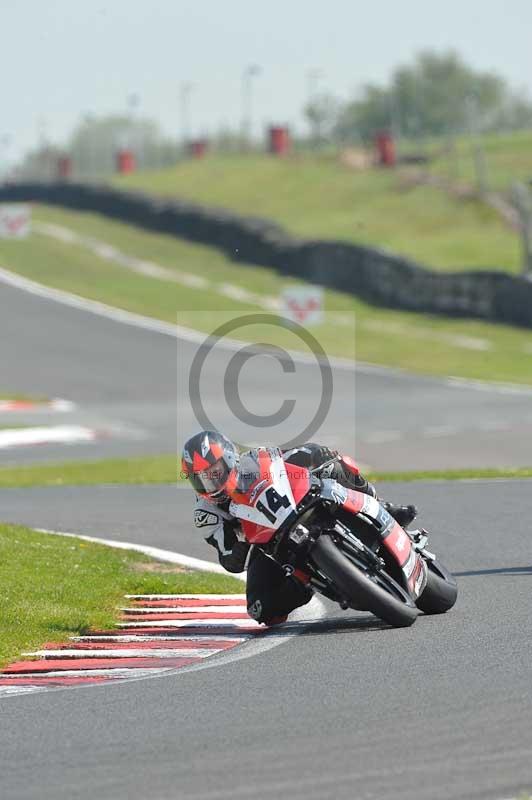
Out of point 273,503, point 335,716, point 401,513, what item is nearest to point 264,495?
point 273,503

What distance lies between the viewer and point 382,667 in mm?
7750

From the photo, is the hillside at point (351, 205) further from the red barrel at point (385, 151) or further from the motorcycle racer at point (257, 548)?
the motorcycle racer at point (257, 548)

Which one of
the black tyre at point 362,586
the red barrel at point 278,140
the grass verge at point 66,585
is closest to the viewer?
the black tyre at point 362,586

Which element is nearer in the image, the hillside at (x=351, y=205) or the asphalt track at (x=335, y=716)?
the asphalt track at (x=335, y=716)

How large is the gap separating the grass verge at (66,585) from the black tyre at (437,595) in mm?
2030

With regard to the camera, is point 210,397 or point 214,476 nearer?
point 214,476

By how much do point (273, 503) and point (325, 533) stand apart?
35 cm

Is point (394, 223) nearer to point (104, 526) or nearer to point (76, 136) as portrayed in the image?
point (104, 526)

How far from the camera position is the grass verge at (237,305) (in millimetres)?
37469

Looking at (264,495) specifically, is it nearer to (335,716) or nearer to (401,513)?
(401,513)

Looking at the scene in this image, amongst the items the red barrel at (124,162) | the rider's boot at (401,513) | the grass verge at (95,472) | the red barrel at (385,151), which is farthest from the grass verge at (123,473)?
the red barrel at (124,162)

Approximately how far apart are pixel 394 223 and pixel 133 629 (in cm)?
4294

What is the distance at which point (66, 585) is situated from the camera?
10.7 meters

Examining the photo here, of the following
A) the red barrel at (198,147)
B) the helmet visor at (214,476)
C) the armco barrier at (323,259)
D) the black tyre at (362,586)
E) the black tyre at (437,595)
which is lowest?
the armco barrier at (323,259)
